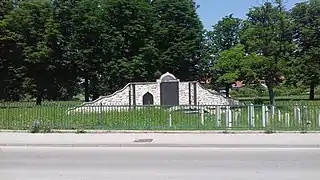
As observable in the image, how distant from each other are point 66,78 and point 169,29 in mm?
15579

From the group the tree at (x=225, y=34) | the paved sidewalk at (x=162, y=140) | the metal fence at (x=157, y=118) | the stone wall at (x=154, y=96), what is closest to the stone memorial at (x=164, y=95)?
the stone wall at (x=154, y=96)

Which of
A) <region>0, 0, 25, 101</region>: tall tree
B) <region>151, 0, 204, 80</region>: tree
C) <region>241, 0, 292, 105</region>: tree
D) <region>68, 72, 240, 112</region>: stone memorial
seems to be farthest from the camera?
<region>151, 0, 204, 80</region>: tree

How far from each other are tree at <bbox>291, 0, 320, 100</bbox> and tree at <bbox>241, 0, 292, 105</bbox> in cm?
1640

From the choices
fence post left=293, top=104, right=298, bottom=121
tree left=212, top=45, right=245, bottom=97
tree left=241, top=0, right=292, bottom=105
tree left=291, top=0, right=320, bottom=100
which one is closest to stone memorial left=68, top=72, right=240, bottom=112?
tree left=241, top=0, right=292, bottom=105

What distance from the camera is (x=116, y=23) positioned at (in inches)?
2473

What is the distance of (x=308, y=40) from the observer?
216 feet

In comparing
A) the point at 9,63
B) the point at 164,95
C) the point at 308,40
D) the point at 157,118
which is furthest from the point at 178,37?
the point at 157,118

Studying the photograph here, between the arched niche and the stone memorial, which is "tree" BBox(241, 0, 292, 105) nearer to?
the stone memorial

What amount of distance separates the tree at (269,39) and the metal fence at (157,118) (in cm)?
2204

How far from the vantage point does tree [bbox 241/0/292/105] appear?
4284 cm

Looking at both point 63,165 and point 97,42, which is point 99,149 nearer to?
point 63,165

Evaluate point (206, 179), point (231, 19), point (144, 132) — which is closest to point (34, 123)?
point (144, 132)

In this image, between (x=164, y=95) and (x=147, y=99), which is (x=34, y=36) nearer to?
(x=147, y=99)

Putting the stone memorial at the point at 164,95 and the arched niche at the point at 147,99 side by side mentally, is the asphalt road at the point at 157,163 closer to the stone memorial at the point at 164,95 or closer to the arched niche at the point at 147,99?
the stone memorial at the point at 164,95
